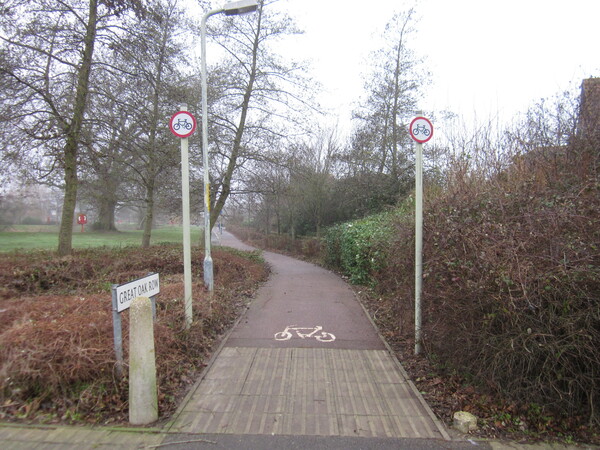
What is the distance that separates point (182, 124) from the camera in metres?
4.80

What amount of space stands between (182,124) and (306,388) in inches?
143

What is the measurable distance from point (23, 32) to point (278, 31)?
8402 millimetres

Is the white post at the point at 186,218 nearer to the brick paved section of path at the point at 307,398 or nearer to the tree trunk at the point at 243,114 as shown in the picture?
the brick paved section of path at the point at 307,398

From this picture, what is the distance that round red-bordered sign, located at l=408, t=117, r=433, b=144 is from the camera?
4.53m

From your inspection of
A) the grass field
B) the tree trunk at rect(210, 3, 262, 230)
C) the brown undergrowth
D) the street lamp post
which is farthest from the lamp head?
the grass field

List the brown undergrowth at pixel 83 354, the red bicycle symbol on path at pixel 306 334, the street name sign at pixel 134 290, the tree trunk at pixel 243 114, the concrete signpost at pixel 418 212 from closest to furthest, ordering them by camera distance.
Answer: the brown undergrowth at pixel 83 354
the street name sign at pixel 134 290
the concrete signpost at pixel 418 212
the red bicycle symbol on path at pixel 306 334
the tree trunk at pixel 243 114

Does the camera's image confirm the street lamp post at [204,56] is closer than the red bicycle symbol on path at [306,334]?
No

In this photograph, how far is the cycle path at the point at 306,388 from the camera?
3096 millimetres

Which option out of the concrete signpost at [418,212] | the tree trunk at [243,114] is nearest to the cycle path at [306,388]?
the concrete signpost at [418,212]

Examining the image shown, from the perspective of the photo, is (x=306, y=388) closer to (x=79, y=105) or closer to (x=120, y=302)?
(x=120, y=302)

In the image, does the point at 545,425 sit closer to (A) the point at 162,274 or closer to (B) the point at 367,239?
(B) the point at 367,239

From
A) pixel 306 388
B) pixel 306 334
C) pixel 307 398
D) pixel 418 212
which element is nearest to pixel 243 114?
pixel 306 334

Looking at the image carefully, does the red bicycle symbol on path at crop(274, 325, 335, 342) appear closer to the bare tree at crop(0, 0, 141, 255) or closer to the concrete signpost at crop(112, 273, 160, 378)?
the concrete signpost at crop(112, 273, 160, 378)

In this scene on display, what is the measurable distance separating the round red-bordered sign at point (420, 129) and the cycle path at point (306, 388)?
112 inches
